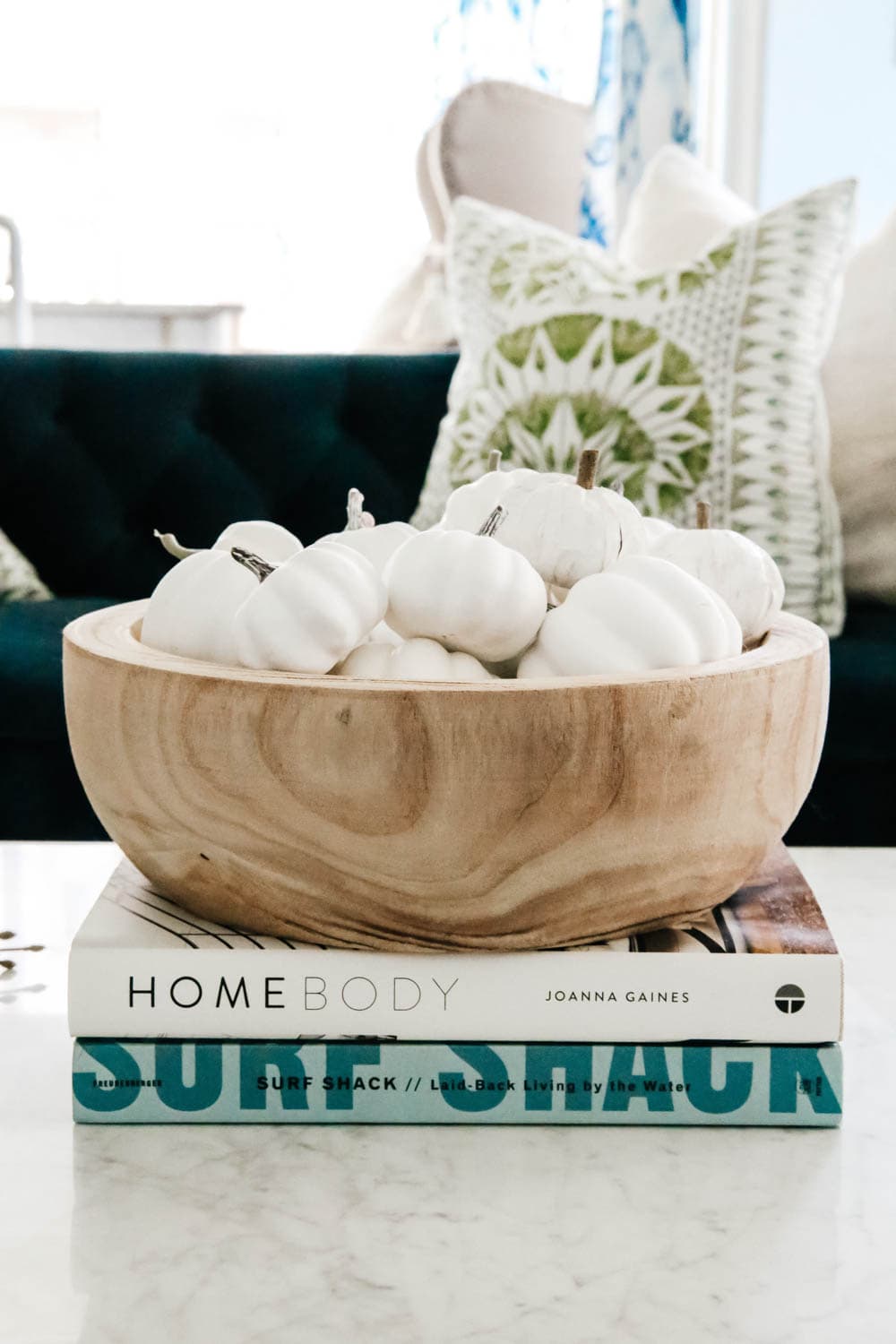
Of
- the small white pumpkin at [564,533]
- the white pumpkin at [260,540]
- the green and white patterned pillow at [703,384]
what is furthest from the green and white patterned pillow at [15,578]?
the small white pumpkin at [564,533]

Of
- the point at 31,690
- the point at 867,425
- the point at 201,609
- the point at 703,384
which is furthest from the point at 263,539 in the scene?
the point at 867,425

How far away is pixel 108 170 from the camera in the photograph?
4742 mm

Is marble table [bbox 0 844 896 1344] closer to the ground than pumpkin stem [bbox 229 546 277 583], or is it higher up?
closer to the ground

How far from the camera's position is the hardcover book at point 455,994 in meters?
0.52

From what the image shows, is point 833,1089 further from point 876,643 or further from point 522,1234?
point 876,643

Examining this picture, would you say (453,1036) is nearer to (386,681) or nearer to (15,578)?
(386,681)

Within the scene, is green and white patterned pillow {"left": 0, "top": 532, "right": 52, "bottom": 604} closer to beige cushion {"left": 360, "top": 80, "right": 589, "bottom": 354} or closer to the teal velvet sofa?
the teal velvet sofa

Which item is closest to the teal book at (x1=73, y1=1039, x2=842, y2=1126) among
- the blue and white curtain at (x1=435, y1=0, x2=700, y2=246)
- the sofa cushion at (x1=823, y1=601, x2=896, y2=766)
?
the sofa cushion at (x1=823, y1=601, x2=896, y2=766)

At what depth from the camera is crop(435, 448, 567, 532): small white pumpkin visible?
65 cm

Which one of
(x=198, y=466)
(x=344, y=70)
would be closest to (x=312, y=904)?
(x=198, y=466)

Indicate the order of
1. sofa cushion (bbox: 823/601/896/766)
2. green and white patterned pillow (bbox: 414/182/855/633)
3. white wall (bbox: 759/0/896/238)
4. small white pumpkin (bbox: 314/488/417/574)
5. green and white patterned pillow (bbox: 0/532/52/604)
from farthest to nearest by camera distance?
white wall (bbox: 759/0/896/238) < green and white patterned pillow (bbox: 0/532/52/604) < green and white patterned pillow (bbox: 414/182/855/633) < sofa cushion (bbox: 823/601/896/766) < small white pumpkin (bbox: 314/488/417/574)

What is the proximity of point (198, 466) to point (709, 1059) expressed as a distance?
1579mm

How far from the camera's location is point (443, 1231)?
453mm

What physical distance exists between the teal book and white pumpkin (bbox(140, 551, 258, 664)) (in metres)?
0.16
